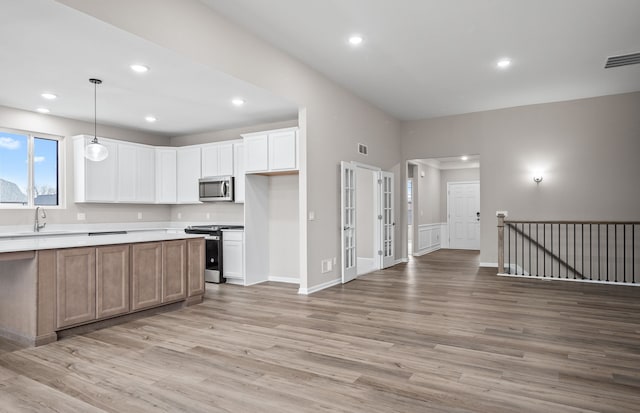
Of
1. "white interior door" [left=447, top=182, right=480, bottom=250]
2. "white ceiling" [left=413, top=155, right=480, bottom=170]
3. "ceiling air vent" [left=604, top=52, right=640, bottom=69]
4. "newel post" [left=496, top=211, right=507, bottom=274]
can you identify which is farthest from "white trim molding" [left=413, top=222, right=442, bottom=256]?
"ceiling air vent" [left=604, top=52, right=640, bottom=69]

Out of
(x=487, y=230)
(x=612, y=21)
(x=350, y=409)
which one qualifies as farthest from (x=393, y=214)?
(x=350, y=409)

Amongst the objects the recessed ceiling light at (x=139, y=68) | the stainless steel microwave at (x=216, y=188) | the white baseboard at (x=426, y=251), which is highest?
the recessed ceiling light at (x=139, y=68)

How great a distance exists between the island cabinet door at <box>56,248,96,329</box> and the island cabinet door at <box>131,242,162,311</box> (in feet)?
1.42

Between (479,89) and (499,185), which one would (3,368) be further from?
(499,185)

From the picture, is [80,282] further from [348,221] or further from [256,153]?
[348,221]

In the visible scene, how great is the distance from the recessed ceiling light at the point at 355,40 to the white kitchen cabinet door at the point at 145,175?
454 centimetres

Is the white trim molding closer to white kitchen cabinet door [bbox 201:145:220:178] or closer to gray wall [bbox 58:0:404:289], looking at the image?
gray wall [bbox 58:0:404:289]

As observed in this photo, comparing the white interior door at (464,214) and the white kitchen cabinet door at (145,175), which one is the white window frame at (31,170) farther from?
the white interior door at (464,214)

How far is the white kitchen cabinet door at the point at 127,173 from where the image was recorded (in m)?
6.99

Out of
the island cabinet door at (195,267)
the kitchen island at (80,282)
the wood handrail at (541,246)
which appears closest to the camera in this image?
the kitchen island at (80,282)

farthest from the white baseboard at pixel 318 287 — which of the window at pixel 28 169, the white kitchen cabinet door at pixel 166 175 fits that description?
the window at pixel 28 169

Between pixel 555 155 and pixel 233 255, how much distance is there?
20.2 ft

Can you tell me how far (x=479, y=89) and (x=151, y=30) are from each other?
17.3ft

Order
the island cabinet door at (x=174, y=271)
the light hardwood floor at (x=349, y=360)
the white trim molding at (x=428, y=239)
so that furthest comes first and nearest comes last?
the white trim molding at (x=428, y=239) → the island cabinet door at (x=174, y=271) → the light hardwood floor at (x=349, y=360)
